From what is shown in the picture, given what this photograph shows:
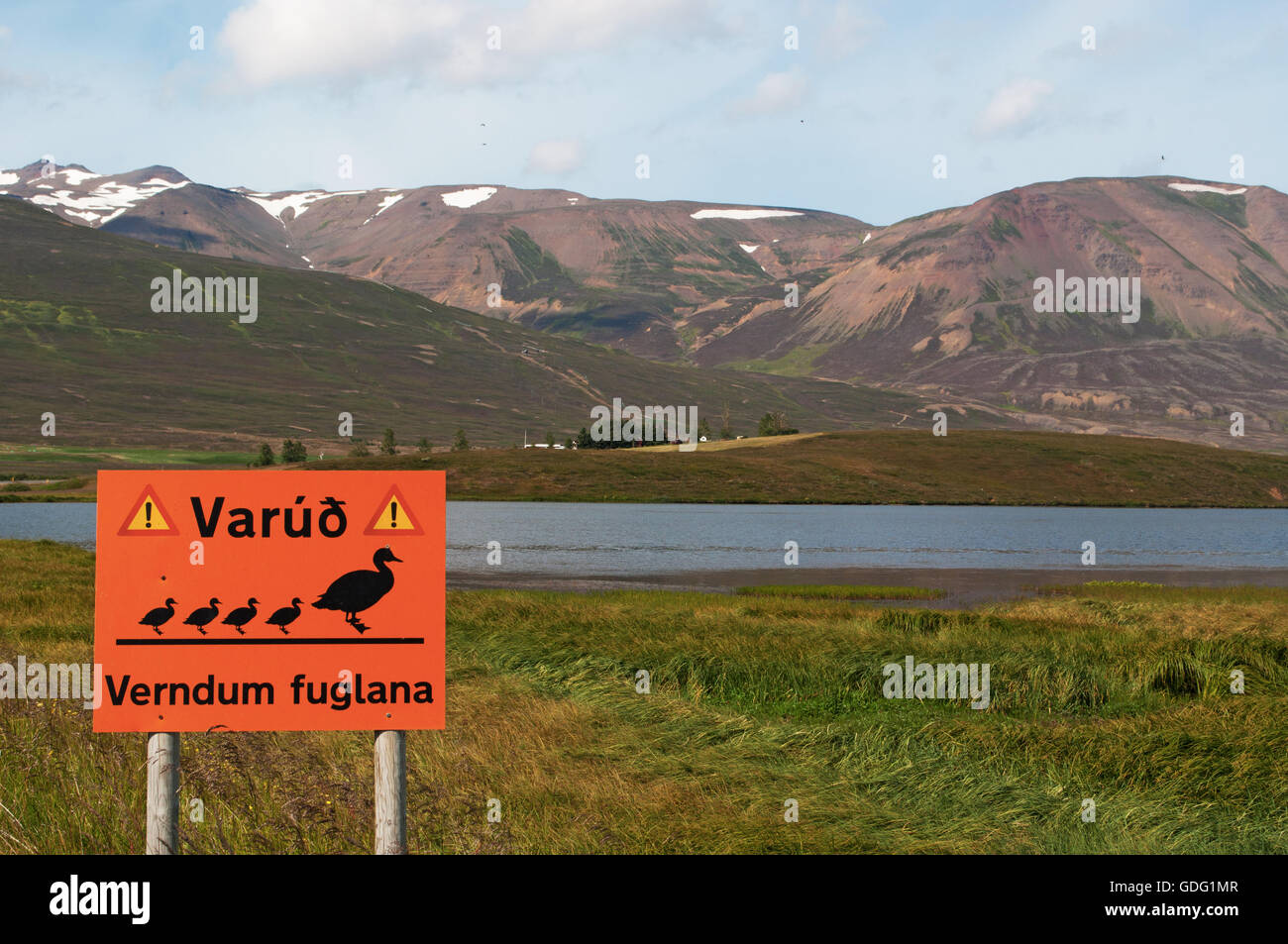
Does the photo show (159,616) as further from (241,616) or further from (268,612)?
(268,612)

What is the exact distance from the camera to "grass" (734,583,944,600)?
49.1 meters

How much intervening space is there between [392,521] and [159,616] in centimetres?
178

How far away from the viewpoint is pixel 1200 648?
1041 inches

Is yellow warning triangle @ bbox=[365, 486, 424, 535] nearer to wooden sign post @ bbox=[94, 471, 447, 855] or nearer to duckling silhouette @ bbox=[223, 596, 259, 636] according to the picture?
wooden sign post @ bbox=[94, 471, 447, 855]

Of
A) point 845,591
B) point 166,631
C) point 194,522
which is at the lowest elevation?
point 845,591

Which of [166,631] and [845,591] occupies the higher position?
[166,631]

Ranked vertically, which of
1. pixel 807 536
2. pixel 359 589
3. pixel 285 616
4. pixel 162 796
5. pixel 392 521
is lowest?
pixel 807 536

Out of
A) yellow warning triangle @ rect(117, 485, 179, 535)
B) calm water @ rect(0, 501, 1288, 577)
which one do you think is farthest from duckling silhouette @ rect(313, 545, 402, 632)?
calm water @ rect(0, 501, 1288, 577)

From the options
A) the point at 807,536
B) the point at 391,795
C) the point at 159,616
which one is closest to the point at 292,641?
the point at 159,616

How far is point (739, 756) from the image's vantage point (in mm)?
15227

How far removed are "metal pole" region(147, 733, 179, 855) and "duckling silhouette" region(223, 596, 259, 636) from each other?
2.95ft
